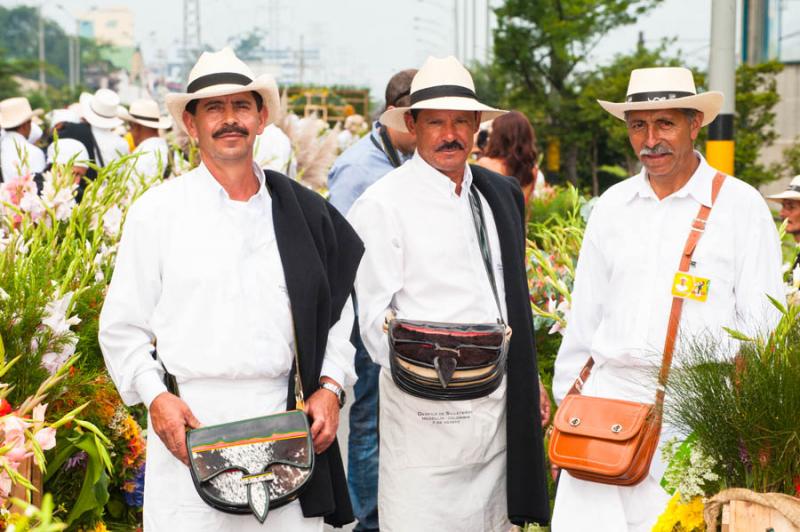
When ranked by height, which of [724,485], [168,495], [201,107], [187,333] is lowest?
[168,495]

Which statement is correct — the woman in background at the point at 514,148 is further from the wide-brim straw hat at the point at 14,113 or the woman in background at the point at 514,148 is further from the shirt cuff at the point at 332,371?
the wide-brim straw hat at the point at 14,113

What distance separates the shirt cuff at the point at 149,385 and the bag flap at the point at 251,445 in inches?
7.4

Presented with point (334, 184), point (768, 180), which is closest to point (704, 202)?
point (334, 184)

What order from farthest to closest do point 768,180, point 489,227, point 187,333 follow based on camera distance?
1. point 768,180
2. point 489,227
3. point 187,333

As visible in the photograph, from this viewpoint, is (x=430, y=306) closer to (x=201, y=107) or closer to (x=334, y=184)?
(x=201, y=107)

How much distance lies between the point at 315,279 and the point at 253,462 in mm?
622

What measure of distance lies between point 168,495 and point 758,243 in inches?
81.5

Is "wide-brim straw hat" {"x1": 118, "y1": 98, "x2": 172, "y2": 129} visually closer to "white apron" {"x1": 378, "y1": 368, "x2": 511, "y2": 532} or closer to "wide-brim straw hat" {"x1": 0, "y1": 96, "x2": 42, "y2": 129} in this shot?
"wide-brim straw hat" {"x1": 0, "y1": 96, "x2": 42, "y2": 129}

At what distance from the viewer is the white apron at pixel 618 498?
4098 millimetres

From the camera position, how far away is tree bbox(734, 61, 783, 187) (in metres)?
16.3

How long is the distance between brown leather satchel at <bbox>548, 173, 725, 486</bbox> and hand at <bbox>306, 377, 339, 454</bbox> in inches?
28.9

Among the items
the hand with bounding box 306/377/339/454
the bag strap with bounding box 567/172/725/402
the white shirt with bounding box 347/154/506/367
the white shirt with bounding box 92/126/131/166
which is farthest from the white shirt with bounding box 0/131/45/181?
the bag strap with bounding box 567/172/725/402

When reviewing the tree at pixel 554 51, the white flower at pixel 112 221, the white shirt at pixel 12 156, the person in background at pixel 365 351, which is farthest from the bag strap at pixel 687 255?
the tree at pixel 554 51

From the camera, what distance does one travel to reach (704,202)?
4113mm
